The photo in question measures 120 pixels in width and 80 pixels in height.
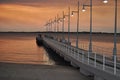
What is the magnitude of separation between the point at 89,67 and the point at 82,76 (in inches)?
138

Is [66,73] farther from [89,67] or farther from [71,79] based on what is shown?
[89,67]

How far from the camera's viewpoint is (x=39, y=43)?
108312mm

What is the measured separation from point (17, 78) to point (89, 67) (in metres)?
5.71

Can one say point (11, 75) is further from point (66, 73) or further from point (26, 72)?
point (66, 73)

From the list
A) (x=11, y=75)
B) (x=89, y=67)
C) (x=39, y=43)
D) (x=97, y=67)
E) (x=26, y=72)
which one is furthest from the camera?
(x=39, y=43)

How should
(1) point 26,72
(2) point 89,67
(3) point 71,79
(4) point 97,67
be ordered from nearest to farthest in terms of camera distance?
(4) point 97,67, (2) point 89,67, (3) point 71,79, (1) point 26,72

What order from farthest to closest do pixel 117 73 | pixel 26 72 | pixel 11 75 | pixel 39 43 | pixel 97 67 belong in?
1. pixel 39 43
2. pixel 26 72
3. pixel 11 75
4. pixel 97 67
5. pixel 117 73

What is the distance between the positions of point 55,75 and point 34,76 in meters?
1.70

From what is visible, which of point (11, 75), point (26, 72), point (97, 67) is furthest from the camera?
point (26, 72)

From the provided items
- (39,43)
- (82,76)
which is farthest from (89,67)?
(39,43)

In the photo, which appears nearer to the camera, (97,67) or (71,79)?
(97,67)

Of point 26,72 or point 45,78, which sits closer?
point 45,78

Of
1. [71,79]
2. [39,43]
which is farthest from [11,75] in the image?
[39,43]

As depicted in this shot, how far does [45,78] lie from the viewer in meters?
25.6
